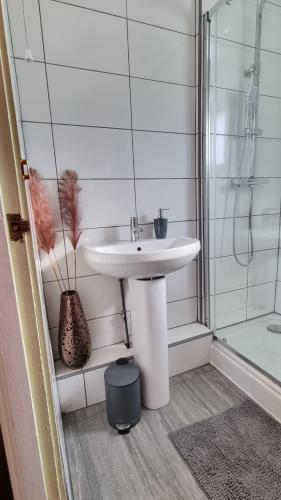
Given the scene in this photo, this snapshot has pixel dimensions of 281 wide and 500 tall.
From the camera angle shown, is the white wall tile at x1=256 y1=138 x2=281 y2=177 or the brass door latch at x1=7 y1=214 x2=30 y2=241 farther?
the white wall tile at x1=256 y1=138 x2=281 y2=177

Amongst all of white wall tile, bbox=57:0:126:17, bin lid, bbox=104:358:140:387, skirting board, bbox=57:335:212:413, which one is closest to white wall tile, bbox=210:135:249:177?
white wall tile, bbox=57:0:126:17

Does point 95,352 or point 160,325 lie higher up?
point 160,325

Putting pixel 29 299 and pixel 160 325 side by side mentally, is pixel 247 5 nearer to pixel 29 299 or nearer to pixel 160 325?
pixel 160 325

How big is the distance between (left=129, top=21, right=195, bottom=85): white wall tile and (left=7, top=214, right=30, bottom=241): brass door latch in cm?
131

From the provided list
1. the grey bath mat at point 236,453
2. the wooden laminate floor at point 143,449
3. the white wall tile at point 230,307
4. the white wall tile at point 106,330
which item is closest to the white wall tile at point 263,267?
the white wall tile at point 230,307

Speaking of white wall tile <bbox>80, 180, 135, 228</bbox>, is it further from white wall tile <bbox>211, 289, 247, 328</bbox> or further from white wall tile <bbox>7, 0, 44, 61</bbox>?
white wall tile <bbox>211, 289, 247, 328</bbox>

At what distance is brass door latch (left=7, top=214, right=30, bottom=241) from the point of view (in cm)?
41

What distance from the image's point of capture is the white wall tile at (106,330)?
1.48 meters

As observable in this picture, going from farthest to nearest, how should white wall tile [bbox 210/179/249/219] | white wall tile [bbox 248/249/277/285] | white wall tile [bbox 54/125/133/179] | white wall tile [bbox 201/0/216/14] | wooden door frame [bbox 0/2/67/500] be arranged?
1. white wall tile [bbox 248/249/277/285]
2. white wall tile [bbox 210/179/249/219]
3. white wall tile [bbox 201/0/216/14]
4. white wall tile [bbox 54/125/133/179]
5. wooden door frame [bbox 0/2/67/500]

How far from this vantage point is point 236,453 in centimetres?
106

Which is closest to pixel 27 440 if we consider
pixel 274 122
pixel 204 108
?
pixel 204 108

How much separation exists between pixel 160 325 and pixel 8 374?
0.94m

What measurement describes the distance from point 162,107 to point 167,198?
53 centimetres

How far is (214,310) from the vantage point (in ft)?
5.66
